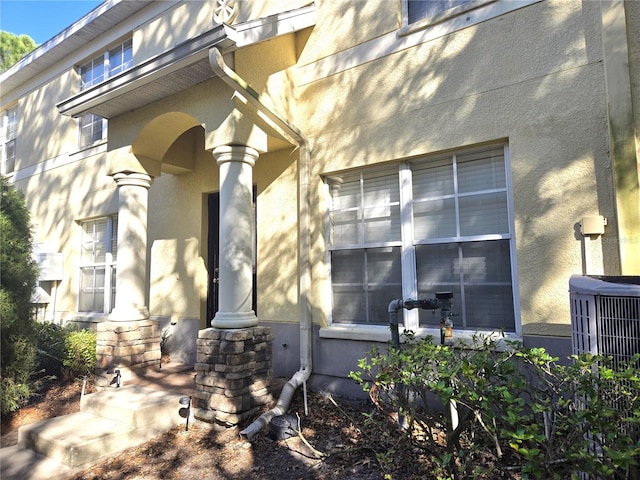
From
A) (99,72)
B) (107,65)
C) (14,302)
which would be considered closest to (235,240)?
(14,302)

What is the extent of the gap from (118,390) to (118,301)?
159 cm

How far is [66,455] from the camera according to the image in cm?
347

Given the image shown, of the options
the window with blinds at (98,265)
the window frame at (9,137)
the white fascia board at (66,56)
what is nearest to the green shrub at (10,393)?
the window with blinds at (98,265)

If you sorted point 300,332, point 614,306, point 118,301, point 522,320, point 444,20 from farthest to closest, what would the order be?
point 118,301
point 300,332
point 444,20
point 522,320
point 614,306

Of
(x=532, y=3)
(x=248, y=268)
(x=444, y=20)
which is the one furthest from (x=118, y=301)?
(x=532, y=3)

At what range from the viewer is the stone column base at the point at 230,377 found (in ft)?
13.6

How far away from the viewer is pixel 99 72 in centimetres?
871

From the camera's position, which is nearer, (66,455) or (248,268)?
(66,455)

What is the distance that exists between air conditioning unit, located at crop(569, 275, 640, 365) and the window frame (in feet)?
41.4

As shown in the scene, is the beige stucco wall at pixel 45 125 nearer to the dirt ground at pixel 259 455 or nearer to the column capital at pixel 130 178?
the column capital at pixel 130 178

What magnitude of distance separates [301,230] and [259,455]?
265 centimetres

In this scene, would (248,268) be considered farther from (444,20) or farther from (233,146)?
(444,20)

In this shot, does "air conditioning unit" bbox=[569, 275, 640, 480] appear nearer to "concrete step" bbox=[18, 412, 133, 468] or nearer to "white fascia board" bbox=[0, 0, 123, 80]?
"concrete step" bbox=[18, 412, 133, 468]

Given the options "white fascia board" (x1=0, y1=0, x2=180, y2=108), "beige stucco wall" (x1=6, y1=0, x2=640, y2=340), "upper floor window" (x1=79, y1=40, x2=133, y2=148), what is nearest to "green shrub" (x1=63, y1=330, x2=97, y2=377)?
"beige stucco wall" (x1=6, y1=0, x2=640, y2=340)
